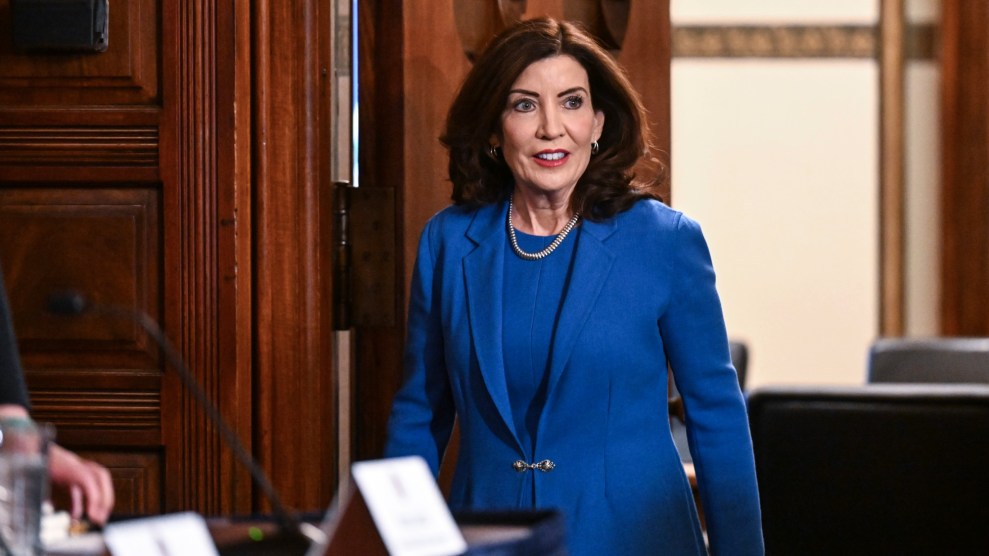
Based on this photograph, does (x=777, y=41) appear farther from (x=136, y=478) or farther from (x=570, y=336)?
(x=136, y=478)

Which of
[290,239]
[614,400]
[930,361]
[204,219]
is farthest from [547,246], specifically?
[930,361]

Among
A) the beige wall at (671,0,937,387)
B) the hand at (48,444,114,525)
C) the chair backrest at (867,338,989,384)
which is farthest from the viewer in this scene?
the beige wall at (671,0,937,387)

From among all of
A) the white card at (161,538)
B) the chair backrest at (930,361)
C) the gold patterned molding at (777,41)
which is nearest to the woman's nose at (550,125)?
→ the white card at (161,538)

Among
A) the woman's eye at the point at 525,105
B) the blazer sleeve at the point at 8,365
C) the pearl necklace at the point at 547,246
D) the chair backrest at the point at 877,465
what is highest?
the woman's eye at the point at 525,105

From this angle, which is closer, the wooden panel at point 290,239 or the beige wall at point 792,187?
the wooden panel at point 290,239

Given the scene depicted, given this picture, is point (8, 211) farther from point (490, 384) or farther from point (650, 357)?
point (650, 357)

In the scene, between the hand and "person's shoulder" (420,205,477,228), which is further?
"person's shoulder" (420,205,477,228)

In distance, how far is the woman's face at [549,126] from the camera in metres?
1.80

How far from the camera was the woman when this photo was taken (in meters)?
1.75

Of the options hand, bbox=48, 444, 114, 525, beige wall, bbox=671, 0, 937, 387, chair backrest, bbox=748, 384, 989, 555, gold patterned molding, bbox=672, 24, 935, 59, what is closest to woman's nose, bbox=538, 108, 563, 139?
hand, bbox=48, 444, 114, 525

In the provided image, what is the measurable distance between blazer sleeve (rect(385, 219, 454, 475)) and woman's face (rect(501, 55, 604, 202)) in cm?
18

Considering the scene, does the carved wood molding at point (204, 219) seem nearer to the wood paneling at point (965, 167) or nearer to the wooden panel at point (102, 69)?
the wooden panel at point (102, 69)

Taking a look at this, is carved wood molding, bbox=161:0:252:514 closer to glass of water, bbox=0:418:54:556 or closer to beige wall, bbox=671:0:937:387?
glass of water, bbox=0:418:54:556

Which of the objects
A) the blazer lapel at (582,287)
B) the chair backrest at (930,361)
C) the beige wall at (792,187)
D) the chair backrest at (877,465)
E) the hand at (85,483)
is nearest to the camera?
the hand at (85,483)
